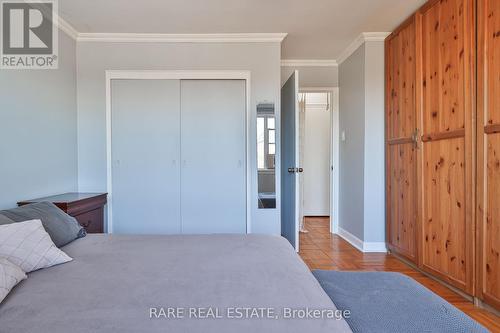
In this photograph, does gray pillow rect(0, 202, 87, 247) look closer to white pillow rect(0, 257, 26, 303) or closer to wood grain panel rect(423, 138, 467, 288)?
white pillow rect(0, 257, 26, 303)

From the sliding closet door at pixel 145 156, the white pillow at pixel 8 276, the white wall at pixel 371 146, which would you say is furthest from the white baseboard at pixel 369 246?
the white pillow at pixel 8 276

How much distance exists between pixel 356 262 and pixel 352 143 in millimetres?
1447

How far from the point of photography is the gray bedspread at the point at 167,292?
833 mm

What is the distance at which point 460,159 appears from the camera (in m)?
2.20

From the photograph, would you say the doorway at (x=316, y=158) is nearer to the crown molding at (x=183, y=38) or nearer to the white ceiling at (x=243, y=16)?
the white ceiling at (x=243, y=16)


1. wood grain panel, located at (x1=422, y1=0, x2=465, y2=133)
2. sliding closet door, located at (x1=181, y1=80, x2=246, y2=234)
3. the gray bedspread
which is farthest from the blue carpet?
sliding closet door, located at (x1=181, y1=80, x2=246, y2=234)

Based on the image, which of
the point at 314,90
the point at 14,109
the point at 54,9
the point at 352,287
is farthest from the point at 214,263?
the point at 314,90

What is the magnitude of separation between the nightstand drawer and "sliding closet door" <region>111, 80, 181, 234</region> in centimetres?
32

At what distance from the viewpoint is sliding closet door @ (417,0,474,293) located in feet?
6.98

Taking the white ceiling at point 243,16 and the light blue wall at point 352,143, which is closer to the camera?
the white ceiling at point 243,16

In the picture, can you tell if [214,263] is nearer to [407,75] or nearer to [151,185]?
[151,185]

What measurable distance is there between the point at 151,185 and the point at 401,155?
2.66 metres

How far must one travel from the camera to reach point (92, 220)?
112 inches

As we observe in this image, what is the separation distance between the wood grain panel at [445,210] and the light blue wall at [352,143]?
2.89ft
